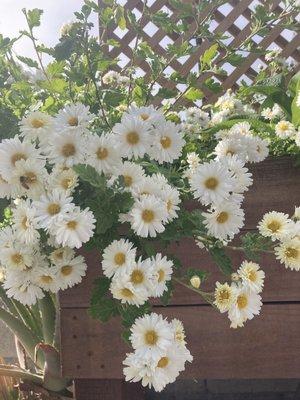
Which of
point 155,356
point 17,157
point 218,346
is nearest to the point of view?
point 155,356

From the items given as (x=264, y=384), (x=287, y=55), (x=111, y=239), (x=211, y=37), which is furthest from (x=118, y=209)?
(x=287, y=55)

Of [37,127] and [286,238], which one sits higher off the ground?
[37,127]

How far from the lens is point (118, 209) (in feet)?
2.68

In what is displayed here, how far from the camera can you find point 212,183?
2.80ft

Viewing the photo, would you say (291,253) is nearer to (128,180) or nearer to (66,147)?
(128,180)

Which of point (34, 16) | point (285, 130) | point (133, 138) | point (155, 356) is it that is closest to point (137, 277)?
point (155, 356)

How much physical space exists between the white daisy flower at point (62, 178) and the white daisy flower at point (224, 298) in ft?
0.90

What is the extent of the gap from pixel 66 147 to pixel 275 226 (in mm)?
351

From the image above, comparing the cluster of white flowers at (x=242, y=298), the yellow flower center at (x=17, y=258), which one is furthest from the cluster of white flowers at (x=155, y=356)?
the yellow flower center at (x=17, y=258)

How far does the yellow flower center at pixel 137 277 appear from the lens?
0.79 metres

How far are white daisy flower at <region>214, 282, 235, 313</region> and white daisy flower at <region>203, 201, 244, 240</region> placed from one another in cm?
8

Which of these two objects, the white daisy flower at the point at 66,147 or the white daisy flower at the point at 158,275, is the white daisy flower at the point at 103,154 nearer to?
the white daisy flower at the point at 66,147

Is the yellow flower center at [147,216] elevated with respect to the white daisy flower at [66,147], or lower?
lower

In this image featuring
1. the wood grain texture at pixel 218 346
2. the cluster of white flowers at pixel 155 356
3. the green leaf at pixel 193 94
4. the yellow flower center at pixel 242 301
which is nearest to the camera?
the cluster of white flowers at pixel 155 356
